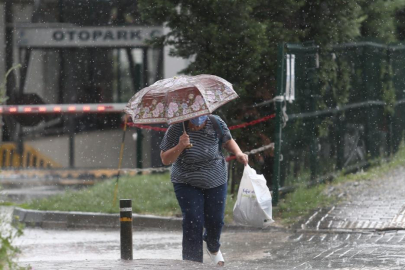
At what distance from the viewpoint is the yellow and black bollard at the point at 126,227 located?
877 cm

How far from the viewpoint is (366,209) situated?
12430 millimetres

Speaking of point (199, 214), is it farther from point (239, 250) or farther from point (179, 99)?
point (239, 250)

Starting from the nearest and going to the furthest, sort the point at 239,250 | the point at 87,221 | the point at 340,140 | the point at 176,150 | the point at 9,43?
the point at 176,150, the point at 239,250, the point at 87,221, the point at 340,140, the point at 9,43

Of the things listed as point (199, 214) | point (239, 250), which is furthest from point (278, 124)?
point (199, 214)

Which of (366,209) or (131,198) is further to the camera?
(131,198)

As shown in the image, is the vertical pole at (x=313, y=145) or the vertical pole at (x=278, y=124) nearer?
the vertical pole at (x=278, y=124)

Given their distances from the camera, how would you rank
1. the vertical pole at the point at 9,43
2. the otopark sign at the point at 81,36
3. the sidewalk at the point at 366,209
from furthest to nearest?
the vertical pole at the point at 9,43 < the otopark sign at the point at 81,36 < the sidewalk at the point at 366,209

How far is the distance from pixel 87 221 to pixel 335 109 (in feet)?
14.4

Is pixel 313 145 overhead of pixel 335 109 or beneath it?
beneath

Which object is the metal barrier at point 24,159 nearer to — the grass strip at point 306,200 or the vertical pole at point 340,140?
the vertical pole at point 340,140

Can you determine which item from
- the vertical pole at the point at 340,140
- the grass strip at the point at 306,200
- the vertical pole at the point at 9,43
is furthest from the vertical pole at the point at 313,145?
the vertical pole at the point at 9,43

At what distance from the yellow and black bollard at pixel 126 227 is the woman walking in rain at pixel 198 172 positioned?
606mm

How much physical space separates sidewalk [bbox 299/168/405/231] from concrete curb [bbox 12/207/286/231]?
6.54 feet

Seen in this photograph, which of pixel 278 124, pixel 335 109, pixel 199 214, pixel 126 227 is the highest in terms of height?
pixel 335 109
